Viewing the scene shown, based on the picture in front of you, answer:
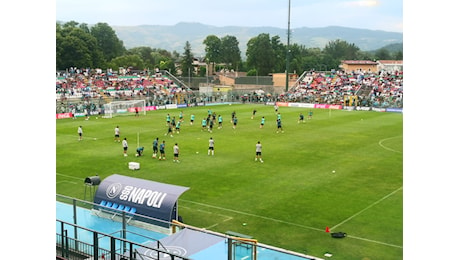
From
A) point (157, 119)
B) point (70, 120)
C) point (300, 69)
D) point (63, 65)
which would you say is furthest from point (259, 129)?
point (300, 69)

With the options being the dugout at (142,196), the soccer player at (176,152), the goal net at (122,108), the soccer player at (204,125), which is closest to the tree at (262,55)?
the goal net at (122,108)

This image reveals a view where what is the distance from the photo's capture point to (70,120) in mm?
48688

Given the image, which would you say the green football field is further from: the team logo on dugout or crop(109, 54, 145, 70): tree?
crop(109, 54, 145, 70): tree

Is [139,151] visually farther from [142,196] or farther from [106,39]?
[106,39]

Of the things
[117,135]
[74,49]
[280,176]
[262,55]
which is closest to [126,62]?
[74,49]

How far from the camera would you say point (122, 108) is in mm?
56094

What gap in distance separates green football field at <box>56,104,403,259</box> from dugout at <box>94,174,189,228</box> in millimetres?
1666

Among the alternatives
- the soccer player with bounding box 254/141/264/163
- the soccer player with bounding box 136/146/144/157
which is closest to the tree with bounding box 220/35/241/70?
the soccer player with bounding box 136/146/144/157

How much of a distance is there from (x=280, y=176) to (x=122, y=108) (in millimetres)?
35601

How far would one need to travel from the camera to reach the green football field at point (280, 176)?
53.8 ft

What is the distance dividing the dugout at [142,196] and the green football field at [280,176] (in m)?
1.67

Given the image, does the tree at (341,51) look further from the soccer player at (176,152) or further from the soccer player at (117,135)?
the soccer player at (176,152)

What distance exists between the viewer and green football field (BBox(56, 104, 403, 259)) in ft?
53.8
